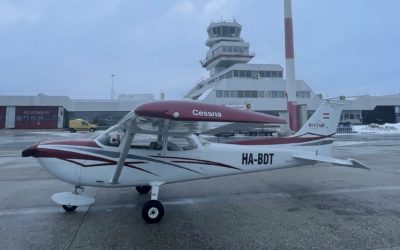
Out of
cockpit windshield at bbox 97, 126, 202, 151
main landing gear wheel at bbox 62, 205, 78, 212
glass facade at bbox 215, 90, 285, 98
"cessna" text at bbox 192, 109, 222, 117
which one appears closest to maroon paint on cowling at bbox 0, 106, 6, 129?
glass facade at bbox 215, 90, 285, 98

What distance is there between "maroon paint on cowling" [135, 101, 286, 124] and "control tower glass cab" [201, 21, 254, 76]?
6203cm

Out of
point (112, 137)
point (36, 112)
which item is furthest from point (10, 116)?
point (112, 137)

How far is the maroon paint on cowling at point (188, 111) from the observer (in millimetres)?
4016

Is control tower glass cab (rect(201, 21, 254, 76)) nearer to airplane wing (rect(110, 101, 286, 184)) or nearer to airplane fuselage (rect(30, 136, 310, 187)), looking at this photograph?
airplane fuselage (rect(30, 136, 310, 187))

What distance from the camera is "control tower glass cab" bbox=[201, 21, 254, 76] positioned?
64812 mm

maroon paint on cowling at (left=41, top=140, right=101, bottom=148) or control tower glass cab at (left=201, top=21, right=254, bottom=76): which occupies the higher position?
control tower glass cab at (left=201, top=21, right=254, bottom=76)

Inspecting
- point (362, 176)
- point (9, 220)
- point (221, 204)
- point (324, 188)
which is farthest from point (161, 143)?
point (362, 176)

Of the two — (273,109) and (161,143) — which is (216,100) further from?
(161,143)

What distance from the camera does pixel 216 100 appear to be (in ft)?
174

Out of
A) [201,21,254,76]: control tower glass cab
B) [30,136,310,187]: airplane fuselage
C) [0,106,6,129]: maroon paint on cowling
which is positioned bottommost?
[30,136,310,187]: airplane fuselage

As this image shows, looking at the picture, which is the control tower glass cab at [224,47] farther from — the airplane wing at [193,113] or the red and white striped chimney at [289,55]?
the airplane wing at [193,113]

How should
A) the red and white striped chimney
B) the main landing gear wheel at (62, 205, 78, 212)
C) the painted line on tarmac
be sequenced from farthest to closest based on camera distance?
the red and white striped chimney, the painted line on tarmac, the main landing gear wheel at (62, 205, 78, 212)

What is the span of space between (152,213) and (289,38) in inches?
1286

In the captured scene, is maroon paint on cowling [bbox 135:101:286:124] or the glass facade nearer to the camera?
maroon paint on cowling [bbox 135:101:286:124]
